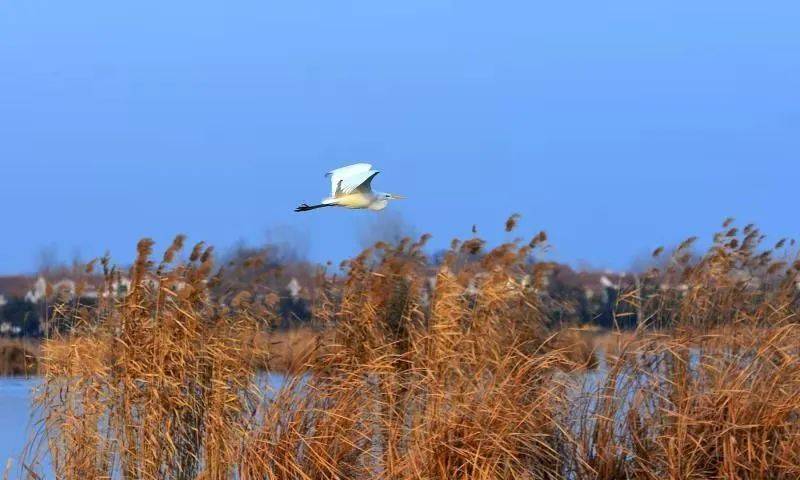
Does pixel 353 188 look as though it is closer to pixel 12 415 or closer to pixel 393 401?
pixel 393 401

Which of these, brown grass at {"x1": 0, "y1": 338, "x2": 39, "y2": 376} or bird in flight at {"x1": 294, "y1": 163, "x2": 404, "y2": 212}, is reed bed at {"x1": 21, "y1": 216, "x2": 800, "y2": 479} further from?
brown grass at {"x1": 0, "y1": 338, "x2": 39, "y2": 376}

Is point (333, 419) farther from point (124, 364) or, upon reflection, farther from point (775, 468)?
point (775, 468)

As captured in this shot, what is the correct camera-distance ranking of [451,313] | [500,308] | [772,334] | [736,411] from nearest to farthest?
[736,411]
[772,334]
[451,313]
[500,308]

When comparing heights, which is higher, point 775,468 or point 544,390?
point 544,390

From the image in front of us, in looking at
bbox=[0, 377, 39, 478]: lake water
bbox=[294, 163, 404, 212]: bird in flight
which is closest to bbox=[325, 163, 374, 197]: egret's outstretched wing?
bbox=[294, 163, 404, 212]: bird in flight

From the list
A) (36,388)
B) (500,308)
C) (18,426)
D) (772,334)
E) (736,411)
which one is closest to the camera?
(736,411)

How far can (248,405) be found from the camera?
729cm

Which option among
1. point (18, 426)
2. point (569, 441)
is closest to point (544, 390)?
point (569, 441)

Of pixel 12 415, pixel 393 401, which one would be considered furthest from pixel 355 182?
pixel 12 415

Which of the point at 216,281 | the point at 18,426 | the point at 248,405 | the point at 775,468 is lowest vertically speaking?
the point at 18,426

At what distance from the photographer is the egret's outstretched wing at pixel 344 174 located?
10.3 metres

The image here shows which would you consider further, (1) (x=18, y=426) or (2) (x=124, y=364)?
(1) (x=18, y=426)

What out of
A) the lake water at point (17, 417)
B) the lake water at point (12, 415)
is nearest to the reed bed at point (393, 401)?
the lake water at point (17, 417)

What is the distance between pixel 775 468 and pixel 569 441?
1.16 metres
